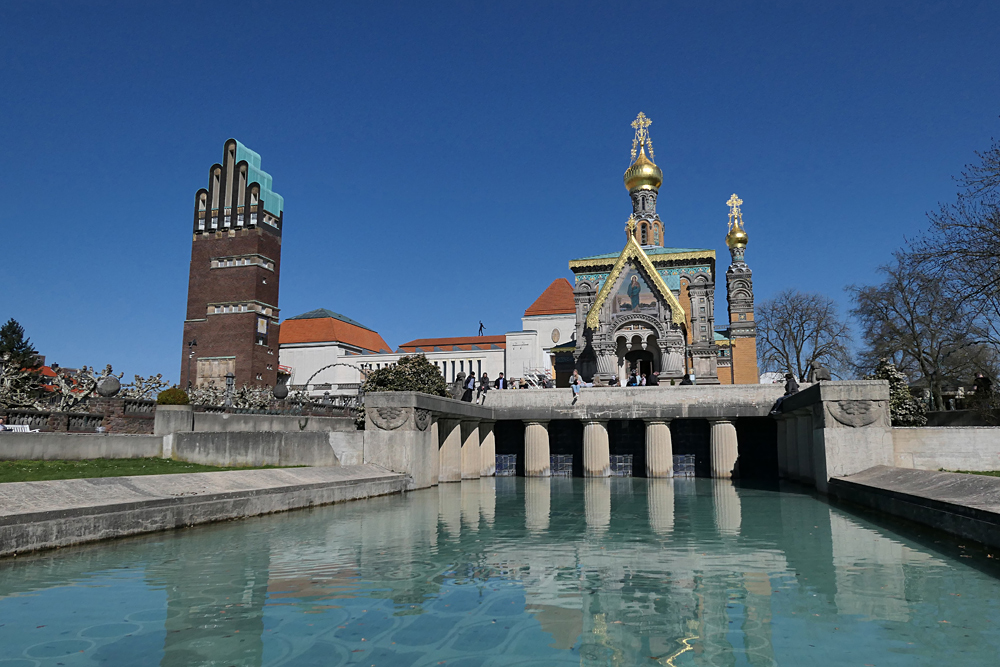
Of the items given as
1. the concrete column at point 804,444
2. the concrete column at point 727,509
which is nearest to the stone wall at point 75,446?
the concrete column at point 727,509

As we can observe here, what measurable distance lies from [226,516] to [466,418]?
1694cm

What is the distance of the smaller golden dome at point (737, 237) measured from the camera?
66125 millimetres

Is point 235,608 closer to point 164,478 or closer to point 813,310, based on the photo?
point 164,478

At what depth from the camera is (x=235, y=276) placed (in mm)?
74562

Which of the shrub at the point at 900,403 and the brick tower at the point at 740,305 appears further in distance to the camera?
the brick tower at the point at 740,305

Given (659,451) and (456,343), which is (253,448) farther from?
(456,343)

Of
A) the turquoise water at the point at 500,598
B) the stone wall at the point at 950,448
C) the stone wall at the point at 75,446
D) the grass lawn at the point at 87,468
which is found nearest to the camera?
the turquoise water at the point at 500,598

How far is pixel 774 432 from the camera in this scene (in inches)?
1452

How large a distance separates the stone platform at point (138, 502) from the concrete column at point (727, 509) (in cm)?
1011

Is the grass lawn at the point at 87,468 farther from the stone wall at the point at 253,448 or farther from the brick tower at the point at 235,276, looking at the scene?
the brick tower at the point at 235,276

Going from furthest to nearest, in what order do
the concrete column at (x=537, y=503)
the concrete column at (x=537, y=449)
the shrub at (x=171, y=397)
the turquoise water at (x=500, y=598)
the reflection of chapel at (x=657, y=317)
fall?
1. the reflection of chapel at (x=657, y=317)
2. the concrete column at (x=537, y=449)
3. the shrub at (x=171, y=397)
4. the concrete column at (x=537, y=503)
5. the turquoise water at (x=500, y=598)

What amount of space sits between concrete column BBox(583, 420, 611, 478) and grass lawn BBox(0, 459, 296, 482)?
19493 millimetres

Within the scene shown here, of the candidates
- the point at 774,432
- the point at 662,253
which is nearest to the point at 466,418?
the point at 774,432

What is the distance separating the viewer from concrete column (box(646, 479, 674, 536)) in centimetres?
1557
